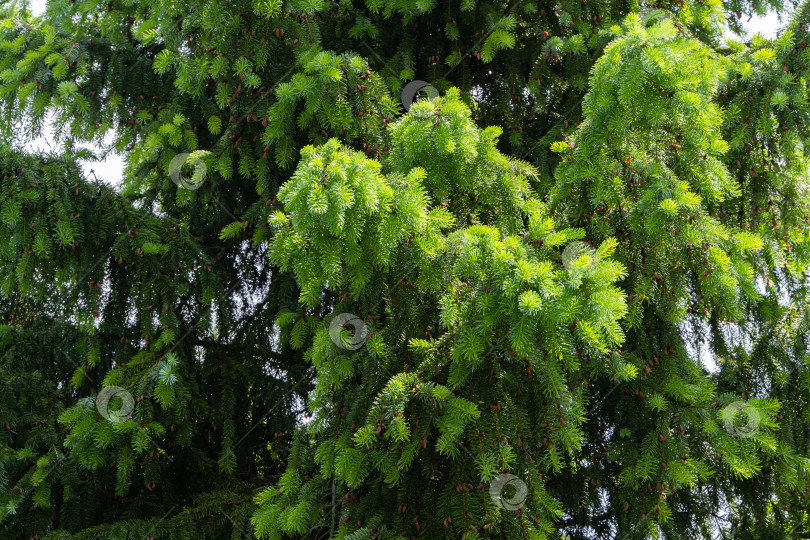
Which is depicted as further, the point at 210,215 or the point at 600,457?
the point at 210,215

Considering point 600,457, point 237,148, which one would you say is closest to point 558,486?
point 600,457

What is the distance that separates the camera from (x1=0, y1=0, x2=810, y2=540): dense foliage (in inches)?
93.7

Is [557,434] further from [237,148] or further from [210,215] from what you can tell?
[210,215]

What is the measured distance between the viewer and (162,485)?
381 centimetres

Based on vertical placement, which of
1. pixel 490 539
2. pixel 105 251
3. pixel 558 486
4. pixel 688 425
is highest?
pixel 105 251

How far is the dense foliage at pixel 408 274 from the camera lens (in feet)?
7.81

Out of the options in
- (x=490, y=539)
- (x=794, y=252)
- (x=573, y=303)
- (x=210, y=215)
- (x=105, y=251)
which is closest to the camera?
(x=573, y=303)

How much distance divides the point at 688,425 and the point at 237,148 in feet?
8.21

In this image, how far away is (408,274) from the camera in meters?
2.56

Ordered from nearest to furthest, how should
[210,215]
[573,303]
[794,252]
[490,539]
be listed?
1. [573,303]
2. [490,539]
3. [794,252]
4. [210,215]

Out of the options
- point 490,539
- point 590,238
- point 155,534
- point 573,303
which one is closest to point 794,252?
point 590,238

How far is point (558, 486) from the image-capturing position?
153 inches

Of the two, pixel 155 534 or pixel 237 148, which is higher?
pixel 237 148

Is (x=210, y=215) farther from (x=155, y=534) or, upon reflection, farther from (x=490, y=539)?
(x=490, y=539)
